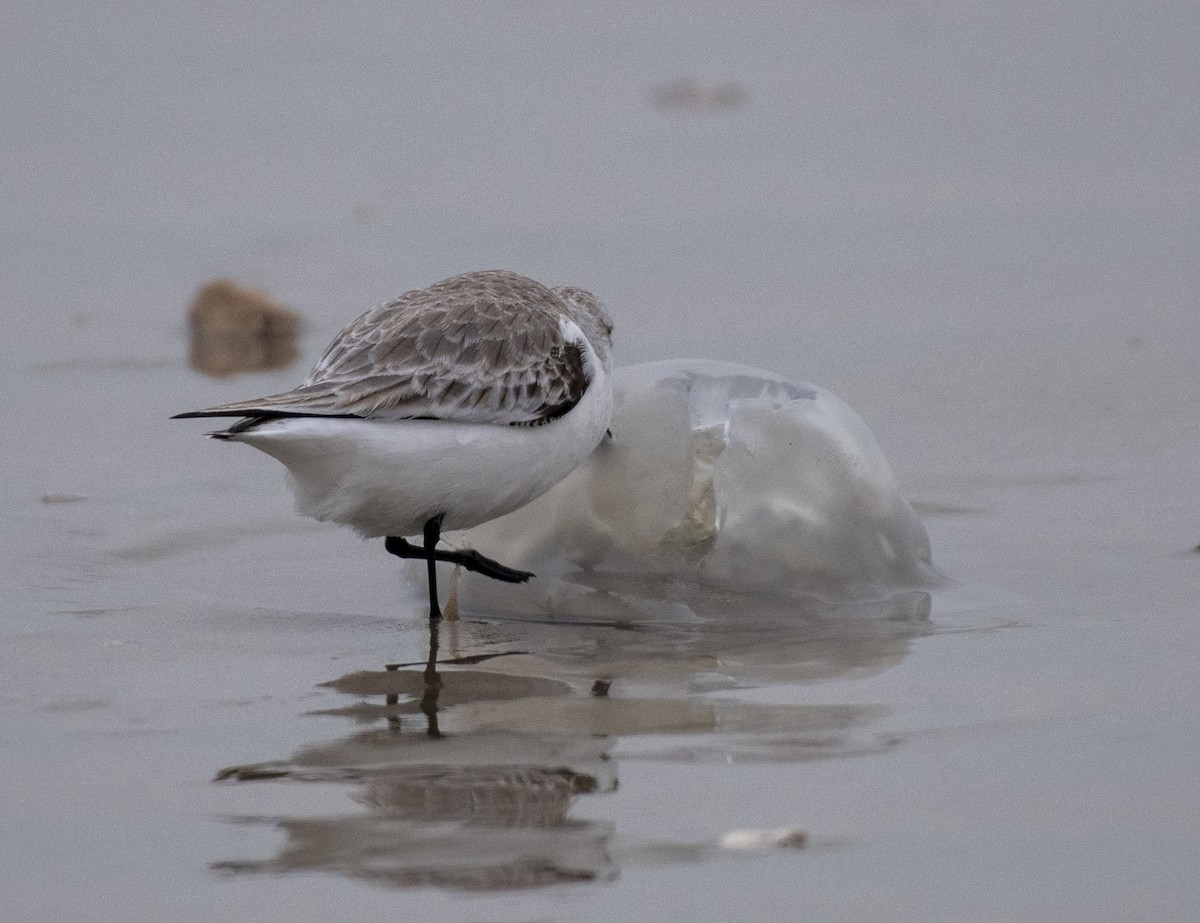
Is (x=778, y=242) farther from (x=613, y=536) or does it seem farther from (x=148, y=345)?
(x=613, y=536)

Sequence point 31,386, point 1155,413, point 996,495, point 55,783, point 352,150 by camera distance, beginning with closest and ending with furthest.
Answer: point 55,783 < point 996,495 < point 1155,413 < point 31,386 < point 352,150

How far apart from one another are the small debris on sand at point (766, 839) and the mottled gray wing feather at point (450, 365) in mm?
2047

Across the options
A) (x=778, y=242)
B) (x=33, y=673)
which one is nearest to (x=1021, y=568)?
(x=33, y=673)

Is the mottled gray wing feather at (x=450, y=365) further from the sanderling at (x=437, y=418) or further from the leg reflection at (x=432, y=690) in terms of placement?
the leg reflection at (x=432, y=690)

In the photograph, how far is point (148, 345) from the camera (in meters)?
9.20

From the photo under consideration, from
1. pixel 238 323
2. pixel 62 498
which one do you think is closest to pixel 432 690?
pixel 62 498

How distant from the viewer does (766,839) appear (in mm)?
3955

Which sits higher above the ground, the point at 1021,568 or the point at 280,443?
the point at 280,443

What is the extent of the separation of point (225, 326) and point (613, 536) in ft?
12.8

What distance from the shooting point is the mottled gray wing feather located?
18.4 ft

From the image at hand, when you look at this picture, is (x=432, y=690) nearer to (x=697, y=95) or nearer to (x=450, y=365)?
(x=450, y=365)

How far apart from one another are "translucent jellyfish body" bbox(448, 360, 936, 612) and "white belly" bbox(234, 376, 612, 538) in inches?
10.2

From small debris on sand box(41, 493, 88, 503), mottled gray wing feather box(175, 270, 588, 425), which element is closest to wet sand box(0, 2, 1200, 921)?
small debris on sand box(41, 493, 88, 503)

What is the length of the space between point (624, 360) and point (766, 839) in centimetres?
465
